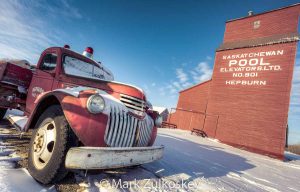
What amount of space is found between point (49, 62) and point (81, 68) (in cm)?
70

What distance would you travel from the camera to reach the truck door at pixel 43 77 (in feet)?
13.2

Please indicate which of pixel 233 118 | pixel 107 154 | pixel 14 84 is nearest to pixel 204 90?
pixel 233 118

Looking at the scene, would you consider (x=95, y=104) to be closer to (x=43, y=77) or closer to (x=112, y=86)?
(x=112, y=86)

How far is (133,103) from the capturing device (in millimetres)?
3203

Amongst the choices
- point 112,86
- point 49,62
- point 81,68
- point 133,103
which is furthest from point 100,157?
point 49,62

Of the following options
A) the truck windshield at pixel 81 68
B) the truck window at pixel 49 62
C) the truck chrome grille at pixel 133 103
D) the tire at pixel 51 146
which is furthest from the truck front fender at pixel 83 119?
the truck window at pixel 49 62

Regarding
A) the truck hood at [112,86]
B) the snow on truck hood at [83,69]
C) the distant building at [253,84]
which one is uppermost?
the distant building at [253,84]

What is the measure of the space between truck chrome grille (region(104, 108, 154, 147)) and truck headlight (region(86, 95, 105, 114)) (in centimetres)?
19

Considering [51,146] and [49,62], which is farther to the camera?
[49,62]

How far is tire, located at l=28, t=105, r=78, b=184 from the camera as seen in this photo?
236 cm

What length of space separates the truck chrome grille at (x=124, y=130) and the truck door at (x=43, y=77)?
6.13 feet

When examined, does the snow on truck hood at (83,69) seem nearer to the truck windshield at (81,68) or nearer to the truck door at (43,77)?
the truck windshield at (81,68)

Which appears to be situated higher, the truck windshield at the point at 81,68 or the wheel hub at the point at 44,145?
the truck windshield at the point at 81,68

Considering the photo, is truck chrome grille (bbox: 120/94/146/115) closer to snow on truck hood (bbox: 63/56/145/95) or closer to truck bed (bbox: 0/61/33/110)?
snow on truck hood (bbox: 63/56/145/95)
